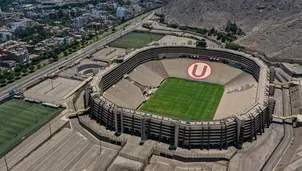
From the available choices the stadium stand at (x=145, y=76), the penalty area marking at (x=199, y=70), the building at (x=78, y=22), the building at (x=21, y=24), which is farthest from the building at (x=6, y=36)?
the penalty area marking at (x=199, y=70)

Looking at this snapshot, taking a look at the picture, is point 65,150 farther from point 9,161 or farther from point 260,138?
point 260,138

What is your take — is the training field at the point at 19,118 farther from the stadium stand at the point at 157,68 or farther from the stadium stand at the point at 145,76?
the stadium stand at the point at 157,68

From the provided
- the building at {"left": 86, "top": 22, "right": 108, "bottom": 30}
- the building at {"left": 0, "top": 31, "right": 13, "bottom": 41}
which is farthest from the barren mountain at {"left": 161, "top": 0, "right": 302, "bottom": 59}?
the building at {"left": 0, "top": 31, "right": 13, "bottom": 41}

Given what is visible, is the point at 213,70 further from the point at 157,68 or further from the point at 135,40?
the point at 135,40

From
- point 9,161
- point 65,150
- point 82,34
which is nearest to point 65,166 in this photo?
point 65,150

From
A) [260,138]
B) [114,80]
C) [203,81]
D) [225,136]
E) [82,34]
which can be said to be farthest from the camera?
[82,34]

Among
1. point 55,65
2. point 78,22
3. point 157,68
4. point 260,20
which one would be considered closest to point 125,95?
point 157,68
